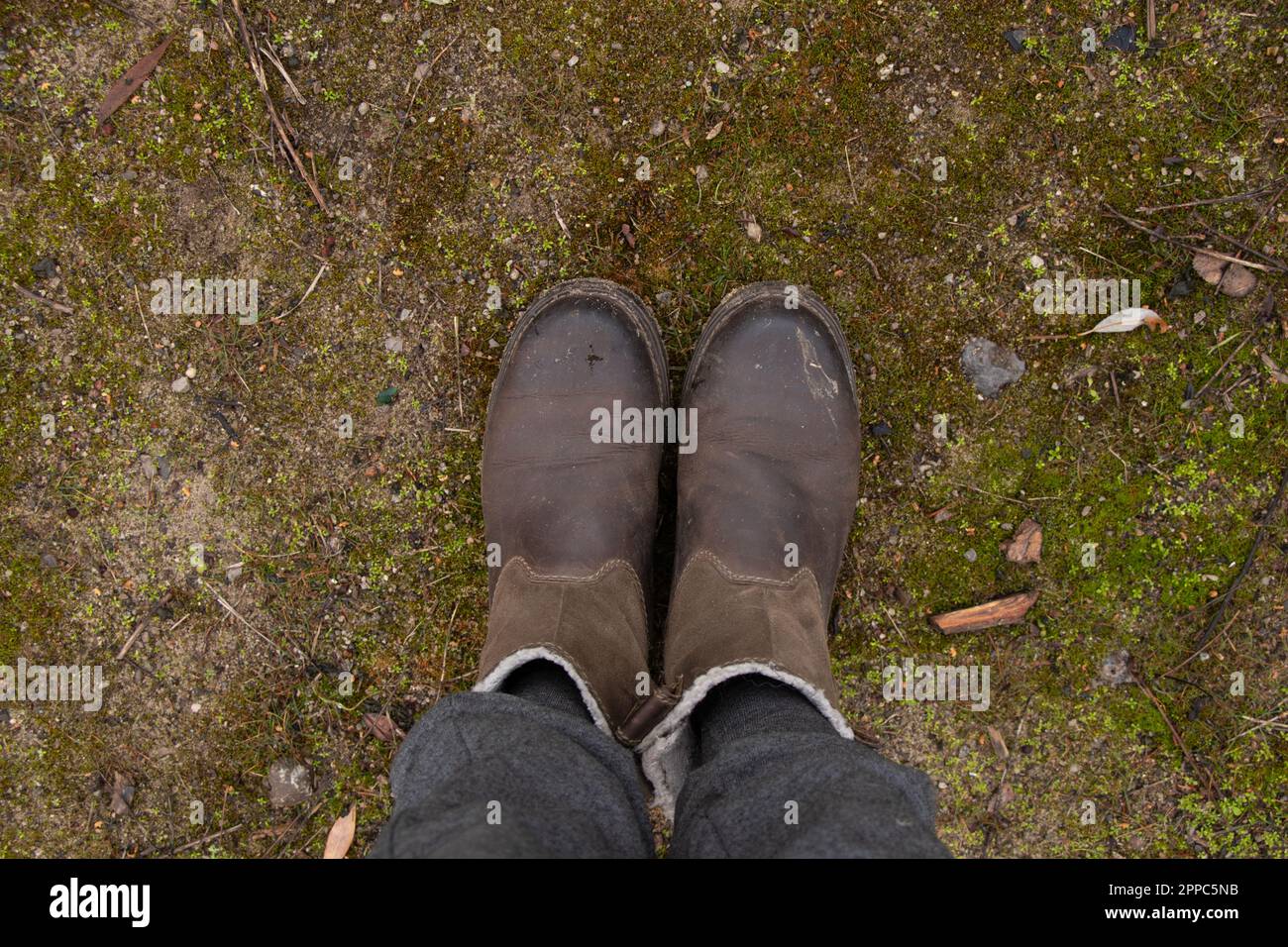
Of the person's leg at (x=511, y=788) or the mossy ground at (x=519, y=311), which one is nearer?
the person's leg at (x=511, y=788)

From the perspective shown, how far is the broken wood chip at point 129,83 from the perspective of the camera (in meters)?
2.51

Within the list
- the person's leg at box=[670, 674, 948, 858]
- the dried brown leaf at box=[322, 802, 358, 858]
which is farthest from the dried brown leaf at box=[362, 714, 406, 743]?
the person's leg at box=[670, 674, 948, 858]

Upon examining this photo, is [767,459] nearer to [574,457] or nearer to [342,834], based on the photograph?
[574,457]

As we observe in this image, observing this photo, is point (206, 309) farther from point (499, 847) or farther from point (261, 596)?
point (499, 847)

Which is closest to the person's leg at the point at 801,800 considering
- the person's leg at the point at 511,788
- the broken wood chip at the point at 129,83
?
the person's leg at the point at 511,788

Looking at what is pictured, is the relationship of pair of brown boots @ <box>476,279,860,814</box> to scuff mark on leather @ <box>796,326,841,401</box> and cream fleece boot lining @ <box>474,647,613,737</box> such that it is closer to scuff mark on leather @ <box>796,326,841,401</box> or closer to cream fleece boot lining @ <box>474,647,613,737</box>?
scuff mark on leather @ <box>796,326,841,401</box>

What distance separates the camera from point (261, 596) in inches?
101

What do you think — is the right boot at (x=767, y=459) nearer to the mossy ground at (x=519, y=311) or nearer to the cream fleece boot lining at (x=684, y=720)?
the mossy ground at (x=519, y=311)

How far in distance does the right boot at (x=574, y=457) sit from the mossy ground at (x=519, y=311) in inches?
5.5

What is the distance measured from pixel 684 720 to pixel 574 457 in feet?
3.04

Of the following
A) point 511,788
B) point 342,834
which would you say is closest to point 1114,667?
point 511,788

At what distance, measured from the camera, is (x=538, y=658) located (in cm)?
204

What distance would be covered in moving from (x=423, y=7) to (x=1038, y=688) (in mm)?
3039
